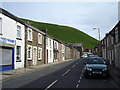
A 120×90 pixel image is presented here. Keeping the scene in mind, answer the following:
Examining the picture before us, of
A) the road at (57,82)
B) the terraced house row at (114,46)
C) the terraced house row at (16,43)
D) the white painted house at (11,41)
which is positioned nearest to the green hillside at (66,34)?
the terraced house row at (114,46)

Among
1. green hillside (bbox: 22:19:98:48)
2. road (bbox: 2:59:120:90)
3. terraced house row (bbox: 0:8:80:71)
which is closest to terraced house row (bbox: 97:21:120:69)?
road (bbox: 2:59:120:90)

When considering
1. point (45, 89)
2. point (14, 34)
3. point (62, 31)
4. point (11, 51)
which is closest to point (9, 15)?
point (14, 34)

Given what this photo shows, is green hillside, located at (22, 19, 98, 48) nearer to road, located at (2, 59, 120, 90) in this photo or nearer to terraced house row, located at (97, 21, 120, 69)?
terraced house row, located at (97, 21, 120, 69)

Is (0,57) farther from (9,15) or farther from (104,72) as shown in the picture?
(104,72)

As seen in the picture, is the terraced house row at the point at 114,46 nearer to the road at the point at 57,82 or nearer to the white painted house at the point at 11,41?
the road at the point at 57,82

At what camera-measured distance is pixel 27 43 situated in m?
26.6

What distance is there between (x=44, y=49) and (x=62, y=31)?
12025cm

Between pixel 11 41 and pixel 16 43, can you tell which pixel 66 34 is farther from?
pixel 11 41

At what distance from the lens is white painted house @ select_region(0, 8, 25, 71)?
63.8ft

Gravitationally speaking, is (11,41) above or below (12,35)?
below

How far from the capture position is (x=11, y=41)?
21250 millimetres

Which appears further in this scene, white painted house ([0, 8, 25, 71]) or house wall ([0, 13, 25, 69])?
house wall ([0, 13, 25, 69])

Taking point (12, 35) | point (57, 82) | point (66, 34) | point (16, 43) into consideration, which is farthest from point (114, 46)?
point (66, 34)

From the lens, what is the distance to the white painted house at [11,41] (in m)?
19.4
